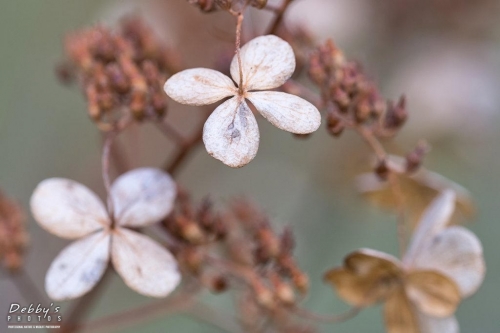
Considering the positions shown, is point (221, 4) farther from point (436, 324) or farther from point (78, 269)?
point (436, 324)

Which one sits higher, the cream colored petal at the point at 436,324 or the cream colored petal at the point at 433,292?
the cream colored petal at the point at 433,292

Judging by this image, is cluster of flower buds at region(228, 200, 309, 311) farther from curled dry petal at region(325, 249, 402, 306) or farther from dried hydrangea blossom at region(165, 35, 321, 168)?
dried hydrangea blossom at region(165, 35, 321, 168)

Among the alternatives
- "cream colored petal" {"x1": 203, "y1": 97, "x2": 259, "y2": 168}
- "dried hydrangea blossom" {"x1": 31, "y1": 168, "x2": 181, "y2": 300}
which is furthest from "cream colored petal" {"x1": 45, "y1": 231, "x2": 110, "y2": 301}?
"cream colored petal" {"x1": 203, "y1": 97, "x2": 259, "y2": 168}

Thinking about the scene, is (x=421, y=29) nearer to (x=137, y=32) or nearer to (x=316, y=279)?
(x=316, y=279)

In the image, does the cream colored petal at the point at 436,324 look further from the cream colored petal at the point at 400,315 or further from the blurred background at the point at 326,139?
the blurred background at the point at 326,139

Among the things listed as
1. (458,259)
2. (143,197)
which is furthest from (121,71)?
(458,259)

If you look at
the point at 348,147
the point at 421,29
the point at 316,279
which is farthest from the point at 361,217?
the point at 421,29

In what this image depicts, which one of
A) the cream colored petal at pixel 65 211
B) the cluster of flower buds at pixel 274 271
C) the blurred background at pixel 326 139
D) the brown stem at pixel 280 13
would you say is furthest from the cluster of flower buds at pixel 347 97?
the blurred background at pixel 326 139
